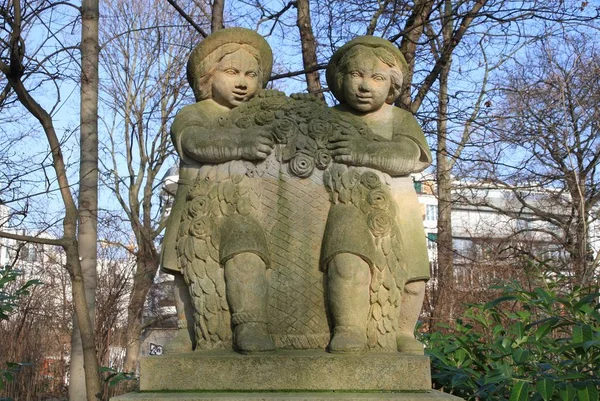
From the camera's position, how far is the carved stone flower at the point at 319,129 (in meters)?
4.29

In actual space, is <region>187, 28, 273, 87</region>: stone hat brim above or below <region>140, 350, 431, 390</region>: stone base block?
above

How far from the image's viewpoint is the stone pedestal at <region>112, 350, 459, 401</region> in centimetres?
373

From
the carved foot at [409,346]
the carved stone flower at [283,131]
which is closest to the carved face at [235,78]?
the carved stone flower at [283,131]

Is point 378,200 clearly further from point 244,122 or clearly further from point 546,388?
point 546,388

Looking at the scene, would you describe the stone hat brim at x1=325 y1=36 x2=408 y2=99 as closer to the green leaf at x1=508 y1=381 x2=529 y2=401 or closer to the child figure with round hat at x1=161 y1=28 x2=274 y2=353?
the child figure with round hat at x1=161 y1=28 x2=274 y2=353

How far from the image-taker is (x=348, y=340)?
3854mm

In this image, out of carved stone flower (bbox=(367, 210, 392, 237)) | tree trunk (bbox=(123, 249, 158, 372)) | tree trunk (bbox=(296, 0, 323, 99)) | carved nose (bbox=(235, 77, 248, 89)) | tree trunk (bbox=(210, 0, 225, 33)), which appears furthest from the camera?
tree trunk (bbox=(123, 249, 158, 372))

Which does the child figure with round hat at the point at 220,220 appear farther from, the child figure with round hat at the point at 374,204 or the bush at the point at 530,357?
the bush at the point at 530,357

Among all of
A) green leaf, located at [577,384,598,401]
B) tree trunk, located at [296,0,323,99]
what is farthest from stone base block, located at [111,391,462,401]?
tree trunk, located at [296,0,323,99]

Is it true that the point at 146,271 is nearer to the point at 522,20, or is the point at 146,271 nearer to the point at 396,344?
the point at 522,20

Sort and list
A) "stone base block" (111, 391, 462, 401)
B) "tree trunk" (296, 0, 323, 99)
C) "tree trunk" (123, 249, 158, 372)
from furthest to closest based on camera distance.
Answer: "tree trunk" (123, 249, 158, 372) < "tree trunk" (296, 0, 323, 99) < "stone base block" (111, 391, 462, 401)

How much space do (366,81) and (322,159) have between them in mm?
569

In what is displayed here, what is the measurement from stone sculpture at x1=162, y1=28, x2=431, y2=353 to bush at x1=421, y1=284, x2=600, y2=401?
0.65 metres

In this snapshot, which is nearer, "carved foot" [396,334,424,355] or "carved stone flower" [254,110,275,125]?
"carved foot" [396,334,424,355]
